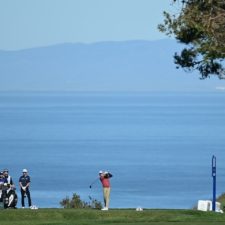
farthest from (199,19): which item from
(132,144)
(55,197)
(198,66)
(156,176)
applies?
(132,144)

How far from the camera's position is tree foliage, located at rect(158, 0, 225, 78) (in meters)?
31.5

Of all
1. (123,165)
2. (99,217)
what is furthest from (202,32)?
(123,165)

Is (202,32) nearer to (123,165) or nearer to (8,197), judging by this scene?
(8,197)

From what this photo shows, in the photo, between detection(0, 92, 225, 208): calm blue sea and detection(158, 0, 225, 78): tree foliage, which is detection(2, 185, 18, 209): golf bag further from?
detection(0, 92, 225, 208): calm blue sea

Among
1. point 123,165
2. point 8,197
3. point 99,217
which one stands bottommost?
point 99,217

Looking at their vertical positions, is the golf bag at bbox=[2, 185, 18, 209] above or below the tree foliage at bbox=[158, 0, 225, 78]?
below

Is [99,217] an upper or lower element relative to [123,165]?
lower

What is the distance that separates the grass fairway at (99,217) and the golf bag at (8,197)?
74.5 inches

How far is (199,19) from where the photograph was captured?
31.8 metres

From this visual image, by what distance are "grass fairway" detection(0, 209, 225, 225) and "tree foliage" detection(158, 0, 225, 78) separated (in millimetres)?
4490

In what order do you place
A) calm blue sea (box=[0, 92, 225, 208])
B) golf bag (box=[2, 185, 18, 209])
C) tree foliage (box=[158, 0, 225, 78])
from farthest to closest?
calm blue sea (box=[0, 92, 225, 208]) < golf bag (box=[2, 185, 18, 209]) < tree foliage (box=[158, 0, 225, 78])

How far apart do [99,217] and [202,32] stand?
718 centimetres

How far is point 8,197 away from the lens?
3875 cm

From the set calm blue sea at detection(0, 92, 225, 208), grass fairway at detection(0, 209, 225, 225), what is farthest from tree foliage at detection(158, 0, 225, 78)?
calm blue sea at detection(0, 92, 225, 208)
